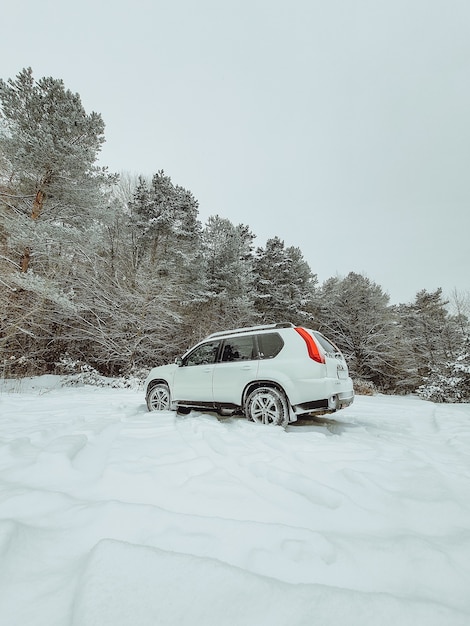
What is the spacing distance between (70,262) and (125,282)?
2.53 m

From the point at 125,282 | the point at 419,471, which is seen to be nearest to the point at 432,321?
the point at 125,282

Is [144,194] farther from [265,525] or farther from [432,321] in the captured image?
[432,321]

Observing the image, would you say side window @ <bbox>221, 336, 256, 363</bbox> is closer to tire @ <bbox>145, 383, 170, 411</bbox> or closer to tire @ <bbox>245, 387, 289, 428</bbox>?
tire @ <bbox>245, 387, 289, 428</bbox>

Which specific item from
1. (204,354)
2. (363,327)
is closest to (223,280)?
(363,327)

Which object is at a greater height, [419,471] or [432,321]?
[432,321]

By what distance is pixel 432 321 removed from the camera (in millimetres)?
23859

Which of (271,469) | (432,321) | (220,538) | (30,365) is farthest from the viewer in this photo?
(432,321)

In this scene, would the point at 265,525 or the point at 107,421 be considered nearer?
the point at 265,525

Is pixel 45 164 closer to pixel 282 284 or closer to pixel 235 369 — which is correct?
pixel 235 369

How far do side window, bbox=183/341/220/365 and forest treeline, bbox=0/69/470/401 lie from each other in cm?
667

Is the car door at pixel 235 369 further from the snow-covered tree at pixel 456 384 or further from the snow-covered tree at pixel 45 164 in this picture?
the snow-covered tree at pixel 456 384

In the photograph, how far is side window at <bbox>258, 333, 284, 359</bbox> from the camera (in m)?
4.45

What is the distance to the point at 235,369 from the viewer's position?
472cm

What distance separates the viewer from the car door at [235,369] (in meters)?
4.59
